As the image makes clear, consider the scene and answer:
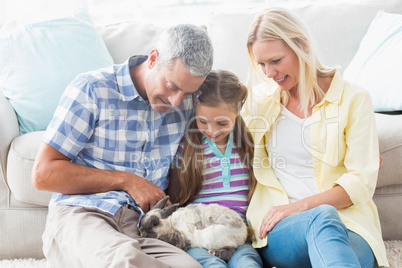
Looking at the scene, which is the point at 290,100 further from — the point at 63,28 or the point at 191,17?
the point at 191,17

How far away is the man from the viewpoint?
1.50 m

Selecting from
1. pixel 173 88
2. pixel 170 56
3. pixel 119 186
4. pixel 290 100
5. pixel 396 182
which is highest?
pixel 170 56

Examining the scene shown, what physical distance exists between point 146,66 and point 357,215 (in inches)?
35.6

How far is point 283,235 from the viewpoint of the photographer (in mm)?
1540

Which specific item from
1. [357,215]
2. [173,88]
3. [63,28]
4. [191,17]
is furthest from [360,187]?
[191,17]

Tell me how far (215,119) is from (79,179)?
0.52 m

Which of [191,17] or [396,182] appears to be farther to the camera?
[191,17]

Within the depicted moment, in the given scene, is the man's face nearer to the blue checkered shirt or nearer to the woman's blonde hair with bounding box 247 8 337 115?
the blue checkered shirt

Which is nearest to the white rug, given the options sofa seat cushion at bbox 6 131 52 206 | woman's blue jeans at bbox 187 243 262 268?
sofa seat cushion at bbox 6 131 52 206

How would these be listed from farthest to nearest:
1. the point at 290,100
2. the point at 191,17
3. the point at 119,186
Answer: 1. the point at 191,17
2. the point at 290,100
3. the point at 119,186

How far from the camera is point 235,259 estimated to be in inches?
60.1

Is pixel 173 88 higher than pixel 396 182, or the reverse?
pixel 173 88

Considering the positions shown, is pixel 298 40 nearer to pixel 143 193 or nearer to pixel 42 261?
pixel 143 193

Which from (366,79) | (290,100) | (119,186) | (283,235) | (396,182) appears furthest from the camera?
(366,79)
